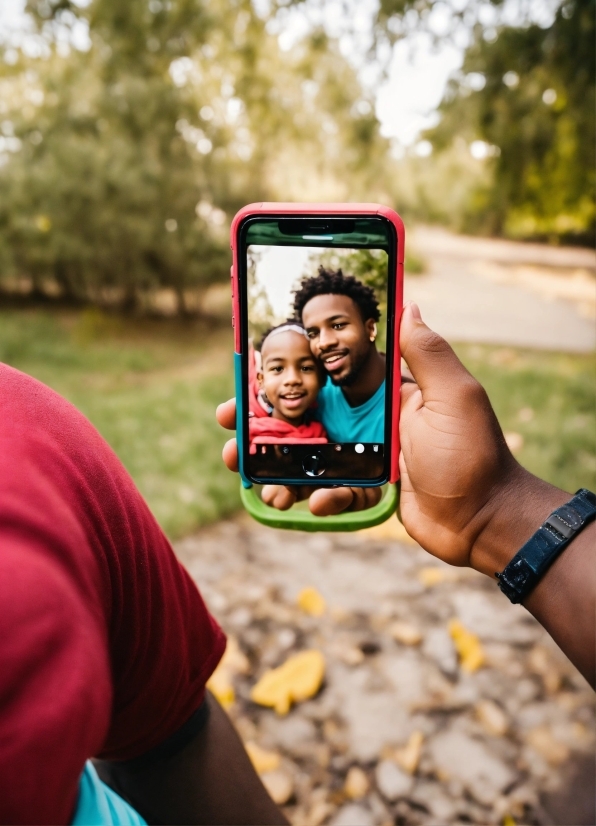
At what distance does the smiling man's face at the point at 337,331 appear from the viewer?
1.17m

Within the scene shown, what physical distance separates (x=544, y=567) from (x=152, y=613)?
0.58m

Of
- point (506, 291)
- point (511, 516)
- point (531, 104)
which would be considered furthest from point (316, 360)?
point (506, 291)

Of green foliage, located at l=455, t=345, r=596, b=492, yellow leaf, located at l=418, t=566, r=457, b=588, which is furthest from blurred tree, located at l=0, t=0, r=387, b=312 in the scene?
yellow leaf, located at l=418, t=566, r=457, b=588

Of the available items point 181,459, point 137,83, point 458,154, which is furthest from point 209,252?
point 181,459

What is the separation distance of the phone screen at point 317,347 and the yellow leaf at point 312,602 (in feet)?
3.79

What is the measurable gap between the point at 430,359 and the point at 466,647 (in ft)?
4.26

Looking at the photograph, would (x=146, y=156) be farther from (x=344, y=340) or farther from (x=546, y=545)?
(x=546, y=545)

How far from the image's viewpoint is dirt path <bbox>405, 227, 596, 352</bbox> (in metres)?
5.85

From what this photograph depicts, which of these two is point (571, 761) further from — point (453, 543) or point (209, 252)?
point (209, 252)

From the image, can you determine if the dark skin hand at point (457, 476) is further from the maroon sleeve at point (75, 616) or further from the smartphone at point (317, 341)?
the maroon sleeve at point (75, 616)

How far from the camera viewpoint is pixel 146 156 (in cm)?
568

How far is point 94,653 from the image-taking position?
2.01ft

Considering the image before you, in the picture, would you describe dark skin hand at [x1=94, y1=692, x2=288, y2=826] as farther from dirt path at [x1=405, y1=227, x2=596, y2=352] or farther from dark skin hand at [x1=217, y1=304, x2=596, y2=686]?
dirt path at [x1=405, y1=227, x2=596, y2=352]

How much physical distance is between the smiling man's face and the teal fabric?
737 mm
